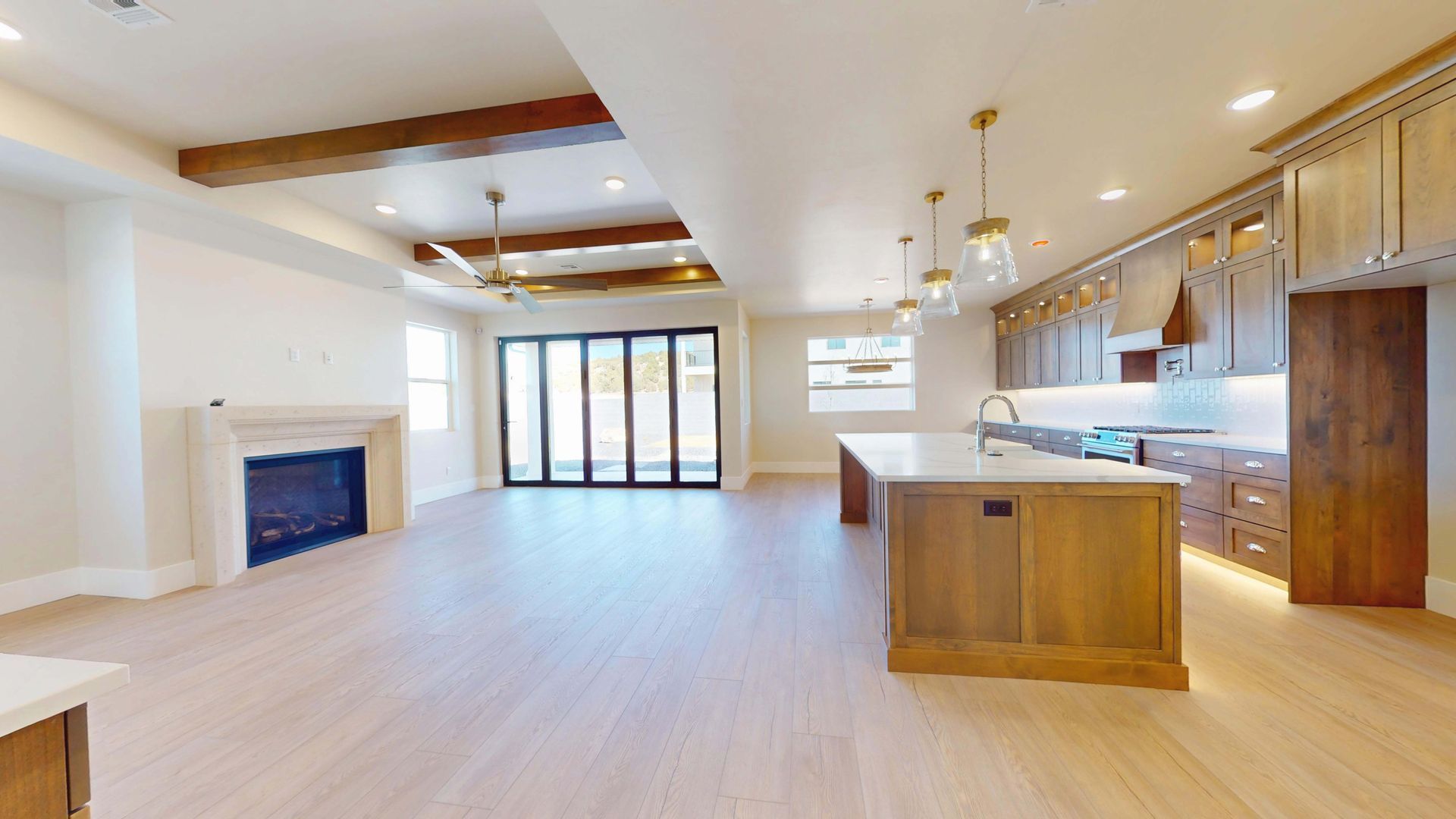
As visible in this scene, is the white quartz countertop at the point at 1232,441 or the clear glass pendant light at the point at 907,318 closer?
the white quartz countertop at the point at 1232,441

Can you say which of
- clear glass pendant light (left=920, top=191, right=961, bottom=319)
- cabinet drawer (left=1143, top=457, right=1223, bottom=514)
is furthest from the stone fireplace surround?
cabinet drawer (left=1143, top=457, right=1223, bottom=514)

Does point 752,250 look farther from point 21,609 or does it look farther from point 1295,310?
point 21,609

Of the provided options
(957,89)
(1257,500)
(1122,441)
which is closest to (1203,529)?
(1257,500)

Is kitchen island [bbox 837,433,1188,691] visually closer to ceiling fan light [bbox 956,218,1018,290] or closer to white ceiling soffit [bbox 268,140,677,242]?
ceiling fan light [bbox 956,218,1018,290]

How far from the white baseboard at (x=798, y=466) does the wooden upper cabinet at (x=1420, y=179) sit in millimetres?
6172

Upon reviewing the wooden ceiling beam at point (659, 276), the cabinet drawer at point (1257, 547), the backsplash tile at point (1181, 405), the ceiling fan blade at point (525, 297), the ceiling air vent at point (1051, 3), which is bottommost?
the cabinet drawer at point (1257, 547)

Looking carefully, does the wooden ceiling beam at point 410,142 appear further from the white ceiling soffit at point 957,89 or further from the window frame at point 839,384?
the window frame at point 839,384

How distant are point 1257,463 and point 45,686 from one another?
188 inches

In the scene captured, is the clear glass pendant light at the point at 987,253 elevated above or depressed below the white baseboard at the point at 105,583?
above

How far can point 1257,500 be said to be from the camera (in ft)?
10.4

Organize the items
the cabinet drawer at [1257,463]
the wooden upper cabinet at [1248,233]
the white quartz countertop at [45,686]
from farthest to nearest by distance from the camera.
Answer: the wooden upper cabinet at [1248,233] < the cabinet drawer at [1257,463] < the white quartz countertop at [45,686]

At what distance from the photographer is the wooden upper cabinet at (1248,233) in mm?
3217

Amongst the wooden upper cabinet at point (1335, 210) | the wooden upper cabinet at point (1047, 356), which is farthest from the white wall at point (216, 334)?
the wooden upper cabinet at point (1047, 356)

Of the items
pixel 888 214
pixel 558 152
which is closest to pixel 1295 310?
pixel 888 214
